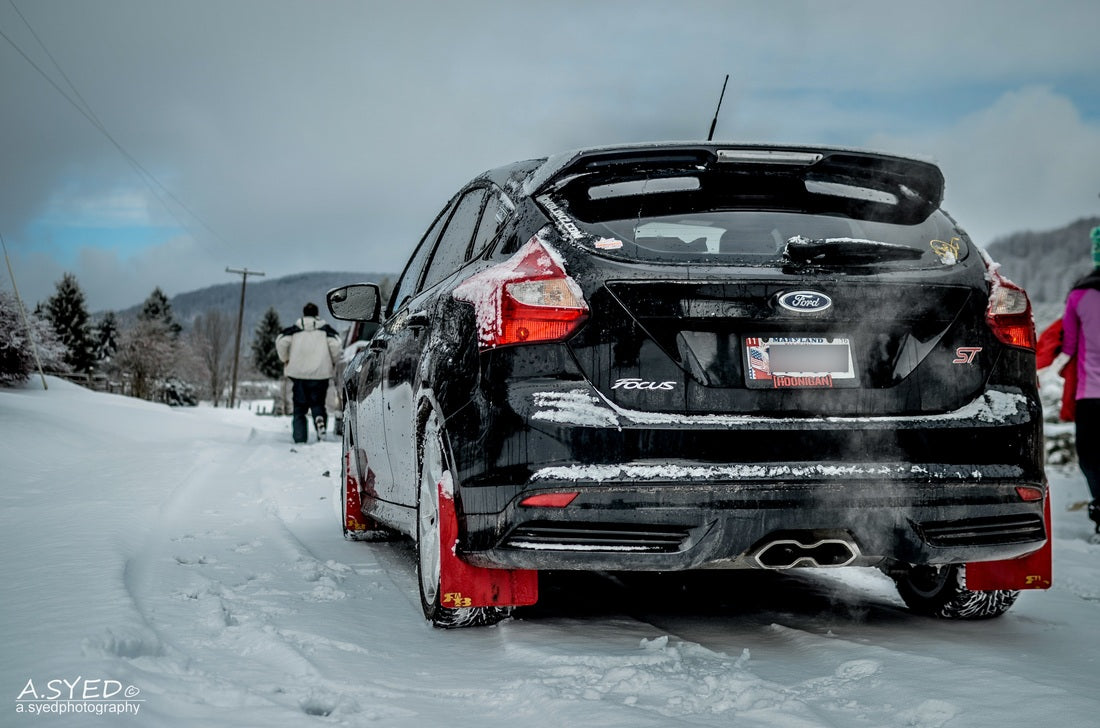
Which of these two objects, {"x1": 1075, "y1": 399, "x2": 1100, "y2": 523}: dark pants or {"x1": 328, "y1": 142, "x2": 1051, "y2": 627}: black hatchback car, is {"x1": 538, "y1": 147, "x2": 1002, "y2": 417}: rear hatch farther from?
{"x1": 1075, "y1": 399, "x2": 1100, "y2": 523}: dark pants

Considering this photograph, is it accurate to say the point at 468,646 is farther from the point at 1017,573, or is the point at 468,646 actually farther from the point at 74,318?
the point at 74,318

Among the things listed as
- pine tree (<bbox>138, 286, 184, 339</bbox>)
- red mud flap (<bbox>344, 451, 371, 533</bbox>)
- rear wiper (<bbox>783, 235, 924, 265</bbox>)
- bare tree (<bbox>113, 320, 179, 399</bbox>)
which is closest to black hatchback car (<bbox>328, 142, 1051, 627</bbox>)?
rear wiper (<bbox>783, 235, 924, 265</bbox>)

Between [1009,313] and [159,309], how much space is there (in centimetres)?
10491

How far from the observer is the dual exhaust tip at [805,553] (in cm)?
281

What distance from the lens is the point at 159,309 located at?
99.4 metres

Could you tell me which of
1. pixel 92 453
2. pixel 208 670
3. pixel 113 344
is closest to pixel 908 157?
pixel 208 670

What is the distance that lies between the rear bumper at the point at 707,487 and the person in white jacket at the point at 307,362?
11118 millimetres

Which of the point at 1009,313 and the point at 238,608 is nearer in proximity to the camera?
the point at 1009,313

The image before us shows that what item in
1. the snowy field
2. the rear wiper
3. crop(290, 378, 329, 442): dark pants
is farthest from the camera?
crop(290, 378, 329, 442): dark pants

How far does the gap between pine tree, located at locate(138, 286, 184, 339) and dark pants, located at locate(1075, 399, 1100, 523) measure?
326 ft

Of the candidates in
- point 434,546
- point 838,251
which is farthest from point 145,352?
point 838,251

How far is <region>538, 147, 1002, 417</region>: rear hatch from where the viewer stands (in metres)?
2.83

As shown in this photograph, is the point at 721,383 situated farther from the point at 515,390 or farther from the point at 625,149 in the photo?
the point at 625,149

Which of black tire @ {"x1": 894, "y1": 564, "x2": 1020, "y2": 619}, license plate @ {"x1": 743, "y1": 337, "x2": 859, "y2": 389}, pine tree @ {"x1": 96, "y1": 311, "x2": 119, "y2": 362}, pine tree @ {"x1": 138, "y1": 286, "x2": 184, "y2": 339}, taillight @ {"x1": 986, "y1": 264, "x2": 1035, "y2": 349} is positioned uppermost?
pine tree @ {"x1": 138, "y1": 286, "x2": 184, "y2": 339}
